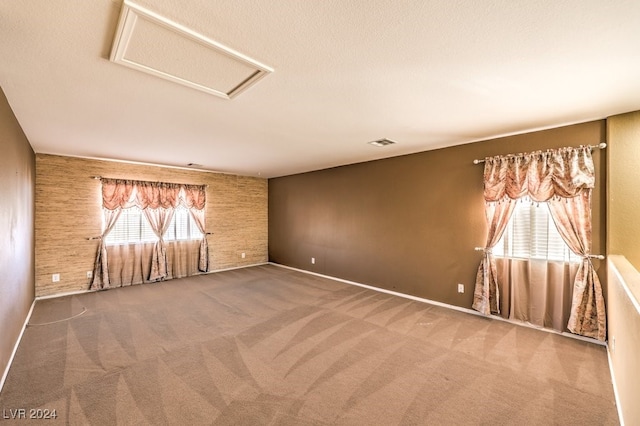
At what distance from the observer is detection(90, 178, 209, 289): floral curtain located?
187 inches

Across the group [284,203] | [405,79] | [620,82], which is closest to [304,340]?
[405,79]

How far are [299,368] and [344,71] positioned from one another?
2447mm

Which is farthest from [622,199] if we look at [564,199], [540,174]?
[540,174]

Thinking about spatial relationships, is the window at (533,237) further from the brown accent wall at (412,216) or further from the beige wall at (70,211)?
the beige wall at (70,211)

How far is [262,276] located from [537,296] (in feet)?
15.3

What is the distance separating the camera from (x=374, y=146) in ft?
12.8

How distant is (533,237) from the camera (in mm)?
3193

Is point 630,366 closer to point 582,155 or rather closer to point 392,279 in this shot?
point 582,155

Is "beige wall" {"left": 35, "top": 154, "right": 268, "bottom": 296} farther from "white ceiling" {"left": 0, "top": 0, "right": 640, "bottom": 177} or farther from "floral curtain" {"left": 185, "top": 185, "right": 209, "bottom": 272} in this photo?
"white ceiling" {"left": 0, "top": 0, "right": 640, "bottom": 177}

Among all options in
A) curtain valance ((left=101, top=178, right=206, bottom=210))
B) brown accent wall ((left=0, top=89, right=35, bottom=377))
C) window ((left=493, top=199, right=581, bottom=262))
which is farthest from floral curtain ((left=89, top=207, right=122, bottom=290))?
window ((left=493, top=199, right=581, bottom=262))

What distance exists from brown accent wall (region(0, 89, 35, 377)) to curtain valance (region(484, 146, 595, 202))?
4.93 metres

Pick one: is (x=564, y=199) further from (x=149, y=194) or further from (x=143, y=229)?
(x=143, y=229)

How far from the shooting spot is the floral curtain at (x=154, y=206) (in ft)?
15.6

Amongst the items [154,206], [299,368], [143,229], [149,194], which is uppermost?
[149,194]
